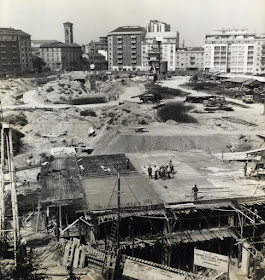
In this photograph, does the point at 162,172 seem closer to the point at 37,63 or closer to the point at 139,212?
the point at 139,212

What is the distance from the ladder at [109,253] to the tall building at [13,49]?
89.6 m

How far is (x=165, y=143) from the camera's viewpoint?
39562 millimetres

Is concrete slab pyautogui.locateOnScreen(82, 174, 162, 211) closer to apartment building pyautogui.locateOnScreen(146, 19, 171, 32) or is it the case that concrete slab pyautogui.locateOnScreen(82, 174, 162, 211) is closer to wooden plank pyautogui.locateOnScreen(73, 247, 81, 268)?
wooden plank pyautogui.locateOnScreen(73, 247, 81, 268)

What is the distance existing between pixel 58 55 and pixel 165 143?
100 m

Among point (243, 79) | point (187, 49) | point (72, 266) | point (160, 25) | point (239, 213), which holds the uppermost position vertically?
point (160, 25)

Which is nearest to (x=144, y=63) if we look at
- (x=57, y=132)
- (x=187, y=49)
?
(x=187, y=49)

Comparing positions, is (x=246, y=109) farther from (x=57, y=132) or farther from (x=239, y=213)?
(x=239, y=213)

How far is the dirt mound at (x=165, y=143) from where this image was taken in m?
39.0

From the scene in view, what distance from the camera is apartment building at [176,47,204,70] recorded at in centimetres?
13062

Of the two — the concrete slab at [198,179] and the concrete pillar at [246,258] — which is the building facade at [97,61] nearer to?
the concrete slab at [198,179]

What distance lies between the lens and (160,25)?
14600cm

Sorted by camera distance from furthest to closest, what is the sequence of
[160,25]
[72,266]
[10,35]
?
[160,25], [10,35], [72,266]

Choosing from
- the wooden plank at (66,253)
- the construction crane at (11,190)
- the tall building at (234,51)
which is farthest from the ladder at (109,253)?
the tall building at (234,51)

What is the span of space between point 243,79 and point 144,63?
52.4 meters
